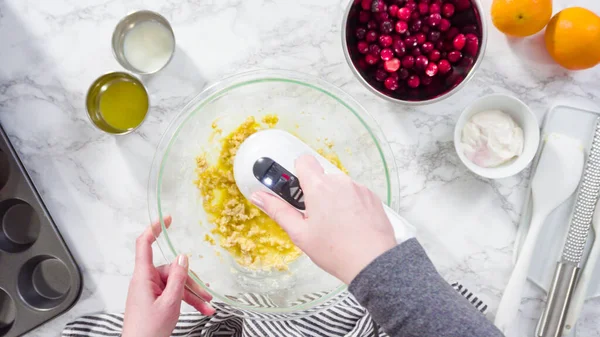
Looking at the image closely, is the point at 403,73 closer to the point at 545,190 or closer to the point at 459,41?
the point at 459,41

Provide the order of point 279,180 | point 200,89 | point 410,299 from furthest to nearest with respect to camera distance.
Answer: point 200,89 < point 279,180 < point 410,299

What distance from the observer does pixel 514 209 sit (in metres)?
1.30

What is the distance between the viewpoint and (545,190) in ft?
4.08

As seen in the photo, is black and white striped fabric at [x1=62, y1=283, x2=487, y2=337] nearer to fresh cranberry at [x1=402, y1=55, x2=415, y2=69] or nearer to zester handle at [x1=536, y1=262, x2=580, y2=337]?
zester handle at [x1=536, y1=262, x2=580, y2=337]

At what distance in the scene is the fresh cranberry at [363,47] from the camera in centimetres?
118

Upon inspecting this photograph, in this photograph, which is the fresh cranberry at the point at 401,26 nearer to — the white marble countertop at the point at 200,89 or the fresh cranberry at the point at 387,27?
the fresh cranberry at the point at 387,27

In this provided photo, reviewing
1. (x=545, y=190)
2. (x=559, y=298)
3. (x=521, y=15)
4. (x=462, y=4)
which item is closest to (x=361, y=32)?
(x=462, y=4)

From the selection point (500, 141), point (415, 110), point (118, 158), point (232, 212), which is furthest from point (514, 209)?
point (118, 158)

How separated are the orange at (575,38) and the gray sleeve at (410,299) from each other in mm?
623

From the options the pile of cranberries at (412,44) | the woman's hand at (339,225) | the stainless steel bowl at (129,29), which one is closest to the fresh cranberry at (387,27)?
the pile of cranberries at (412,44)

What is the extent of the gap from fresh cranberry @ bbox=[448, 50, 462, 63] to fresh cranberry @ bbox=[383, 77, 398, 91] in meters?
0.13

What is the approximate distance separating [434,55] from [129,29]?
0.73m

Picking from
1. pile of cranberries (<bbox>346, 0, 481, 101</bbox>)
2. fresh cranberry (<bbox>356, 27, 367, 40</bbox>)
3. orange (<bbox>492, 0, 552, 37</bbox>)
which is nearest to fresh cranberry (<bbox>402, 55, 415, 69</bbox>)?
pile of cranberries (<bbox>346, 0, 481, 101</bbox>)

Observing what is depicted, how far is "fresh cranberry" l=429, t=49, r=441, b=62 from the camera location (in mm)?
1172
